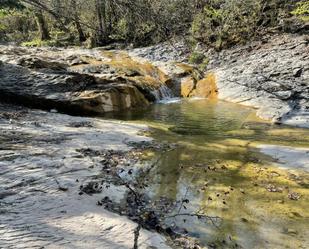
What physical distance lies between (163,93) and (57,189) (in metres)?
10.2

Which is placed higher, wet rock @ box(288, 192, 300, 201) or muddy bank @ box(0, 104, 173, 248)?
muddy bank @ box(0, 104, 173, 248)

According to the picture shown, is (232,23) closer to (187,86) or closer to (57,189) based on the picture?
(187,86)

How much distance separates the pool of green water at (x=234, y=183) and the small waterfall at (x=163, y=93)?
13.6 ft

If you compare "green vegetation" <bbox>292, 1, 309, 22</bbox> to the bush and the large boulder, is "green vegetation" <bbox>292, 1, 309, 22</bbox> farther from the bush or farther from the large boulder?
the large boulder

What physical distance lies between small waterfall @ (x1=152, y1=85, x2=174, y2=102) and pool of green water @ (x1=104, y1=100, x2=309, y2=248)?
4.14m

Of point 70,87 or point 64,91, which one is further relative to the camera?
point 70,87

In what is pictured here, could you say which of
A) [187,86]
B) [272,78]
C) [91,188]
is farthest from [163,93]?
[91,188]

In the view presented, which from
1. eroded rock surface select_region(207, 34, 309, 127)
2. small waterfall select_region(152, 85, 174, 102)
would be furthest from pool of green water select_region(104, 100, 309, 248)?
small waterfall select_region(152, 85, 174, 102)

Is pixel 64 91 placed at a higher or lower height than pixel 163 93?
higher

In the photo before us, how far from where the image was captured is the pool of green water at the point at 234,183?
4684 millimetres

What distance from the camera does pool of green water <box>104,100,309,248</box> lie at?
4684 mm

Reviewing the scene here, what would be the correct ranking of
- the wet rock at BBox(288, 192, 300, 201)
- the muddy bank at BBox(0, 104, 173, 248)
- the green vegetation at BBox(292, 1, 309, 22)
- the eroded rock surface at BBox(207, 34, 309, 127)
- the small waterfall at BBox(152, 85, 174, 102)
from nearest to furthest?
the muddy bank at BBox(0, 104, 173, 248), the wet rock at BBox(288, 192, 300, 201), the eroded rock surface at BBox(207, 34, 309, 127), the small waterfall at BBox(152, 85, 174, 102), the green vegetation at BBox(292, 1, 309, 22)

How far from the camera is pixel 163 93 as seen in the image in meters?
15.3

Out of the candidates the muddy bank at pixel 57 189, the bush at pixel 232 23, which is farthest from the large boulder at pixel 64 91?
the bush at pixel 232 23
